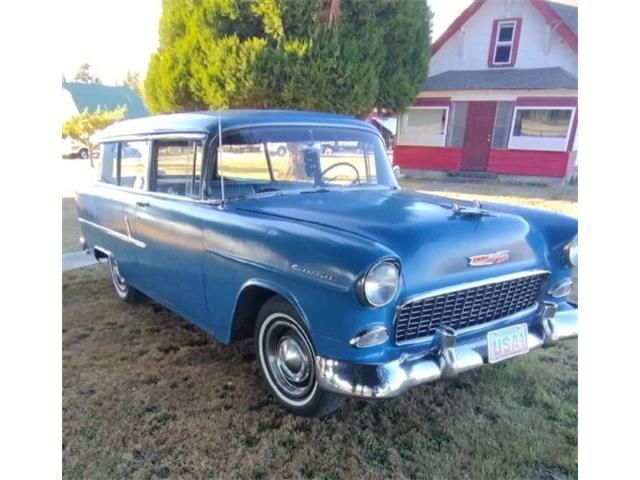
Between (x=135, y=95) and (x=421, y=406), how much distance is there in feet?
60.4

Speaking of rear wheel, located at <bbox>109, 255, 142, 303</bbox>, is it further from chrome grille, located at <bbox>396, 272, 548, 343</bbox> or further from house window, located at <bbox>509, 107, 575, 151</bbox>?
house window, located at <bbox>509, 107, 575, 151</bbox>

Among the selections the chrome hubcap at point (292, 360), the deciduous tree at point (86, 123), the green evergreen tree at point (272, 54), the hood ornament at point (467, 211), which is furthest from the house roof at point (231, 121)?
the deciduous tree at point (86, 123)

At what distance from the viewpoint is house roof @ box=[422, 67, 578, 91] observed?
1291 cm

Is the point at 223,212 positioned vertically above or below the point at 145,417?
above

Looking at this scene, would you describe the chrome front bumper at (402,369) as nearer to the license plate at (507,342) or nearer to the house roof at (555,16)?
the license plate at (507,342)

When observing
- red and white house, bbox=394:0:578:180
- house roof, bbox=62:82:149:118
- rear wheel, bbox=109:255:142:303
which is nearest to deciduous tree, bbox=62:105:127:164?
house roof, bbox=62:82:149:118

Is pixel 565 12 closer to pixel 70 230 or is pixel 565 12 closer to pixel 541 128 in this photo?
pixel 541 128

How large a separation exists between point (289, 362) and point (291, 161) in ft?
4.49

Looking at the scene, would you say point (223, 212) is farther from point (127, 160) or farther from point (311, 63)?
point (311, 63)

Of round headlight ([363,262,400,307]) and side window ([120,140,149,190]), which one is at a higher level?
side window ([120,140,149,190])

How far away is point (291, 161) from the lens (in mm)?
3205

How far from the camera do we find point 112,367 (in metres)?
3.19

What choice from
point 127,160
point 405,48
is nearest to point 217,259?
point 127,160

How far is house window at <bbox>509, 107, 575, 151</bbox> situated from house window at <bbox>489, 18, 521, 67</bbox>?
1.56 meters
